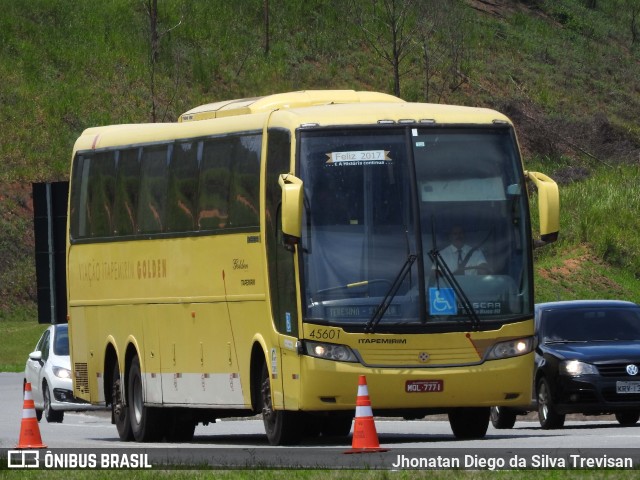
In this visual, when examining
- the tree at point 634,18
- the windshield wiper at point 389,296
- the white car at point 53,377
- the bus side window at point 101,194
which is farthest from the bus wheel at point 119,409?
the tree at point 634,18

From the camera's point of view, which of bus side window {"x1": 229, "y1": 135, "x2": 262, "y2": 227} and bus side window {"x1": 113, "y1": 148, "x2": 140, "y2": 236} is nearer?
bus side window {"x1": 229, "y1": 135, "x2": 262, "y2": 227}

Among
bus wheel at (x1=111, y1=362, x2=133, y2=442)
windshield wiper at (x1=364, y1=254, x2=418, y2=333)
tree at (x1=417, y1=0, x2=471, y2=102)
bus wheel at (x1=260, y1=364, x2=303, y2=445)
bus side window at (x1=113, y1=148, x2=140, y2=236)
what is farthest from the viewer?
tree at (x1=417, y1=0, x2=471, y2=102)

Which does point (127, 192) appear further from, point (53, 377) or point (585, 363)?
point (53, 377)

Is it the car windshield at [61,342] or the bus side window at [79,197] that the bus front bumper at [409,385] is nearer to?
the bus side window at [79,197]

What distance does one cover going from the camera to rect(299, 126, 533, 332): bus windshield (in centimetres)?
1712

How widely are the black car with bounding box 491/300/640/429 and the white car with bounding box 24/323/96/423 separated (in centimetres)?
852

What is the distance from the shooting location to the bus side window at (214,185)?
19219 mm

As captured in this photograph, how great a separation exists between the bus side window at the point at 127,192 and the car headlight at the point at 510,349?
600cm

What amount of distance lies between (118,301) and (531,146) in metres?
50.2

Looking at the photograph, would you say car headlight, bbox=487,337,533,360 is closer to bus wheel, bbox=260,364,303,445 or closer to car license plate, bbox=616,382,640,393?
bus wheel, bbox=260,364,303,445

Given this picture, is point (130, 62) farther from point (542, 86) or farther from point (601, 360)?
point (601, 360)

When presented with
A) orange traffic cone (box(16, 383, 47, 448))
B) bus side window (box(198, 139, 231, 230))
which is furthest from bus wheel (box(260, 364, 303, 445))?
orange traffic cone (box(16, 383, 47, 448))

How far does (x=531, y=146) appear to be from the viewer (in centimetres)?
7069

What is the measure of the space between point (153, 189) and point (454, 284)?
523 centimetres
